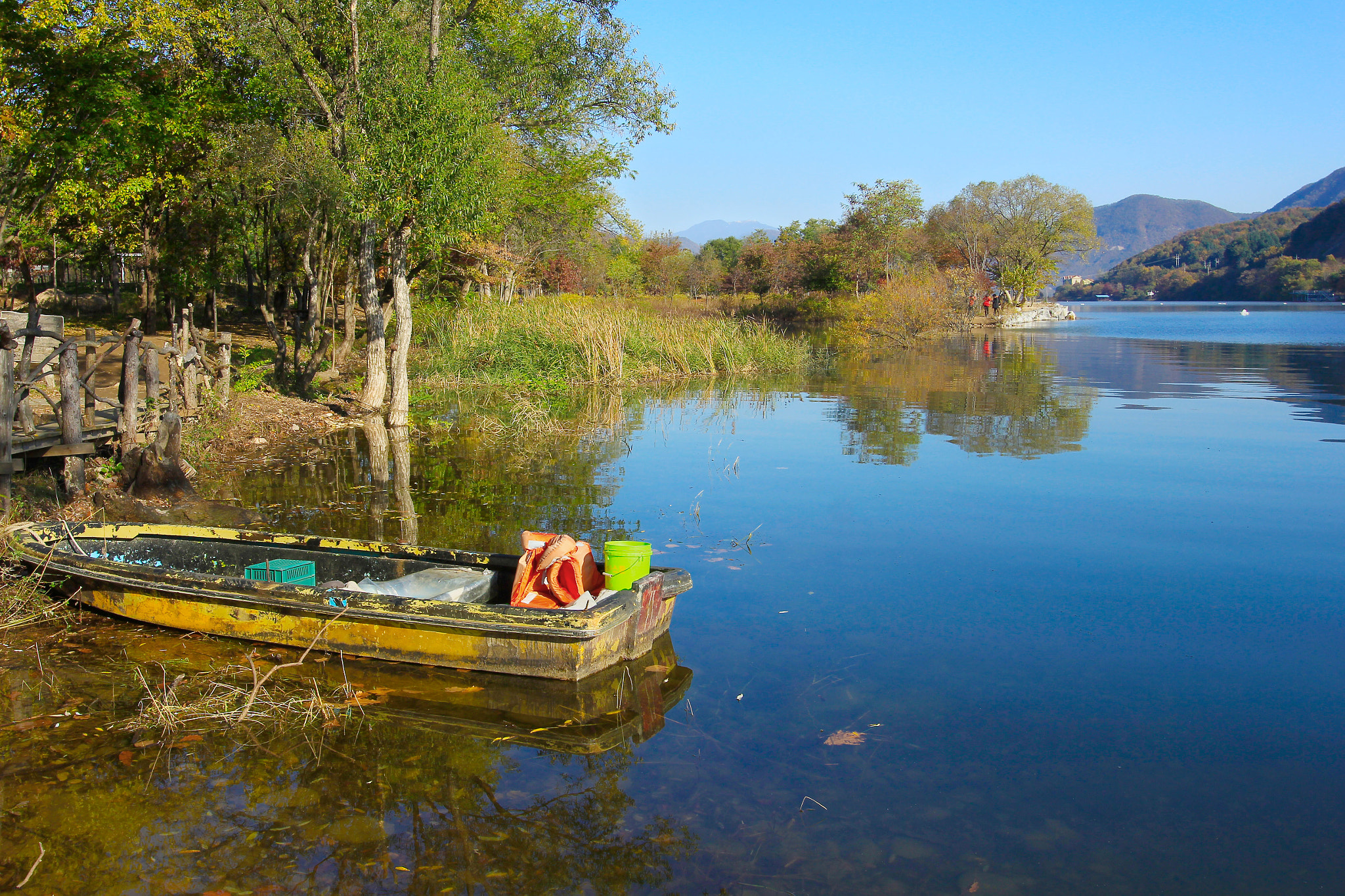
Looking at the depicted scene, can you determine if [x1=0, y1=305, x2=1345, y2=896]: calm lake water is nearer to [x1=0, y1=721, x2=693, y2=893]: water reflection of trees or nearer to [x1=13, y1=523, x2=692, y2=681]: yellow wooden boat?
[x1=0, y1=721, x2=693, y2=893]: water reflection of trees

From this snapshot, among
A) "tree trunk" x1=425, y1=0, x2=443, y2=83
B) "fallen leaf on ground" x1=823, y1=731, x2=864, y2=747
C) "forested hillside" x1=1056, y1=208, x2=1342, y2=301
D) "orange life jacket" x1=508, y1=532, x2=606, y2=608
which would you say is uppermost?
"forested hillside" x1=1056, y1=208, x2=1342, y2=301

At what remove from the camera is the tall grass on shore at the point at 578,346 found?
22.3 m

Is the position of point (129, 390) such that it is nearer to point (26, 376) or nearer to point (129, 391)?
point (129, 391)

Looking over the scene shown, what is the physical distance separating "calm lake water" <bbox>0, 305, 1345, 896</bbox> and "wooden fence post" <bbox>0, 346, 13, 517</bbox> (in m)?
2.37

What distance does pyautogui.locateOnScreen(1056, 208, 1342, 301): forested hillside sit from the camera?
401 ft

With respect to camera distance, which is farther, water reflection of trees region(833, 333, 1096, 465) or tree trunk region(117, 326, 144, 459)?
water reflection of trees region(833, 333, 1096, 465)

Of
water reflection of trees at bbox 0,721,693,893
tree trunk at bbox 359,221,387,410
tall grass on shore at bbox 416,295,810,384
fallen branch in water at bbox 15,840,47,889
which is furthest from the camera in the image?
tall grass on shore at bbox 416,295,810,384

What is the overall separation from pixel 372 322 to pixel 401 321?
497 mm

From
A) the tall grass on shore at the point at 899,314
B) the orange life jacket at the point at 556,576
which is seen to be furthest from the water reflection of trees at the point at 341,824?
the tall grass on shore at the point at 899,314

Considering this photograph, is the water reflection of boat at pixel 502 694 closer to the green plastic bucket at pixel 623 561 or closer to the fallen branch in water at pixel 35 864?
the green plastic bucket at pixel 623 561

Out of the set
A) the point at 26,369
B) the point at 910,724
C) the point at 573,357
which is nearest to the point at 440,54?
the point at 26,369

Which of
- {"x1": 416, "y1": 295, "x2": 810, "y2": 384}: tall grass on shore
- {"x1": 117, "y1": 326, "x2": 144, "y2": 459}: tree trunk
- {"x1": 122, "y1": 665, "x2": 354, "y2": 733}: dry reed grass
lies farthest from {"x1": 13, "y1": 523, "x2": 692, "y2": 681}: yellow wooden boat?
{"x1": 416, "y1": 295, "x2": 810, "y2": 384}: tall grass on shore

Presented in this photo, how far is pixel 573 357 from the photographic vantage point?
22547mm

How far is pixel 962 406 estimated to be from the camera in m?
19.3
